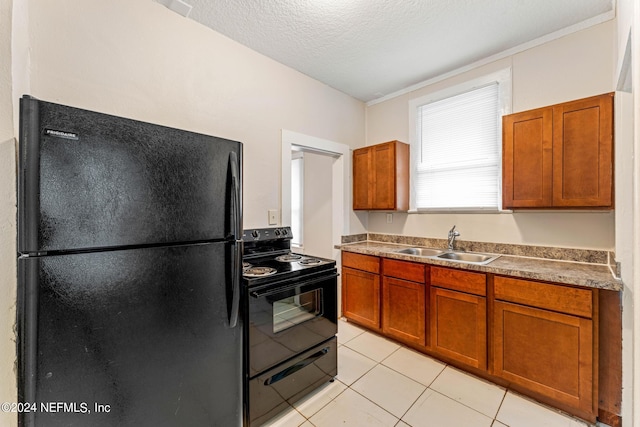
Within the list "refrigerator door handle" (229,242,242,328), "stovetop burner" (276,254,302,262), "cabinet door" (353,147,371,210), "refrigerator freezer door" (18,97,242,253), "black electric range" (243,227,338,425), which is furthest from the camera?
"cabinet door" (353,147,371,210)

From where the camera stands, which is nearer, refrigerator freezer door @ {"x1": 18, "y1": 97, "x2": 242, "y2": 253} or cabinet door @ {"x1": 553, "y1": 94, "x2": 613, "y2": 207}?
refrigerator freezer door @ {"x1": 18, "y1": 97, "x2": 242, "y2": 253}

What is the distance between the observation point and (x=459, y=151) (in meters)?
2.68

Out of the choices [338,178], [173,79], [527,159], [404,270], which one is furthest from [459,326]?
[173,79]

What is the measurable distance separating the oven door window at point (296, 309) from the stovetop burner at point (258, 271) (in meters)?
0.20

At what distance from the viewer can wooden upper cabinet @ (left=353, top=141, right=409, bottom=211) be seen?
288 centimetres

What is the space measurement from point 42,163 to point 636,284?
2.05 metres

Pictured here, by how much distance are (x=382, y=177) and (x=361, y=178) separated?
11.8 inches

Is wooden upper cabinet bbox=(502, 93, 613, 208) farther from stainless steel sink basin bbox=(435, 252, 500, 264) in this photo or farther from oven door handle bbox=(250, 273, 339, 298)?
oven door handle bbox=(250, 273, 339, 298)

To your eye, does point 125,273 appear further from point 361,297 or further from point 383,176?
point 383,176

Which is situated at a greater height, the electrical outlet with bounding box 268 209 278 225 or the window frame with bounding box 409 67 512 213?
the window frame with bounding box 409 67 512 213

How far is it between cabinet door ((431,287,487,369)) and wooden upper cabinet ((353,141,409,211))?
3.55 ft

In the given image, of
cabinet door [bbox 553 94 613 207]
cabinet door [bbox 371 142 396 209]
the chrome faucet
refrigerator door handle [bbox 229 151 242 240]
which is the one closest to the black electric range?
refrigerator door handle [bbox 229 151 242 240]

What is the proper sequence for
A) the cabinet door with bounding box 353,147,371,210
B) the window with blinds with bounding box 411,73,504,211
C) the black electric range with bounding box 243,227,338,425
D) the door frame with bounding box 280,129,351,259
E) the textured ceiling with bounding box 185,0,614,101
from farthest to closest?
the cabinet door with bounding box 353,147,371,210, the door frame with bounding box 280,129,351,259, the window with blinds with bounding box 411,73,504,211, the textured ceiling with bounding box 185,0,614,101, the black electric range with bounding box 243,227,338,425

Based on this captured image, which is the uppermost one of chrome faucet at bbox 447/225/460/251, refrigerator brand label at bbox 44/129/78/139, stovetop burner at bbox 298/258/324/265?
refrigerator brand label at bbox 44/129/78/139
